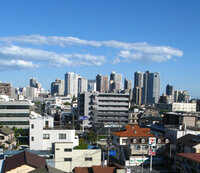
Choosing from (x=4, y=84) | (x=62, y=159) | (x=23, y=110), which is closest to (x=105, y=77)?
(x=4, y=84)

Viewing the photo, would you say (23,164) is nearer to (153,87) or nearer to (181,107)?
(181,107)

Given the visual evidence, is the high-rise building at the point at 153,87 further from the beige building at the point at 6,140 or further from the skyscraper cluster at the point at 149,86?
the beige building at the point at 6,140

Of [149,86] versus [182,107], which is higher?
[149,86]

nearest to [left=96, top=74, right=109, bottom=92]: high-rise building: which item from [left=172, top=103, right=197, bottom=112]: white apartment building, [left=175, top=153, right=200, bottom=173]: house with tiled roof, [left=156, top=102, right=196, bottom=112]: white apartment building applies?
[left=156, top=102, right=196, bottom=112]: white apartment building

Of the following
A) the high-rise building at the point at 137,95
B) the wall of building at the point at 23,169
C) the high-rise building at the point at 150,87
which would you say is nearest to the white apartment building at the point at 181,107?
the high-rise building at the point at 137,95

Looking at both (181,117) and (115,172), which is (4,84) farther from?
(115,172)

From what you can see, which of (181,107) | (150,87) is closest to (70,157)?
(181,107)

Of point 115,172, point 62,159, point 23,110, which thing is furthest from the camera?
point 23,110

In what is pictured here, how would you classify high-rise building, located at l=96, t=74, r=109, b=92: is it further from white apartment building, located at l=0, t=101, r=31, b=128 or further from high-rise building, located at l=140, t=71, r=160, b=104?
white apartment building, located at l=0, t=101, r=31, b=128

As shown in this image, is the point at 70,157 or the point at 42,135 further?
the point at 42,135
